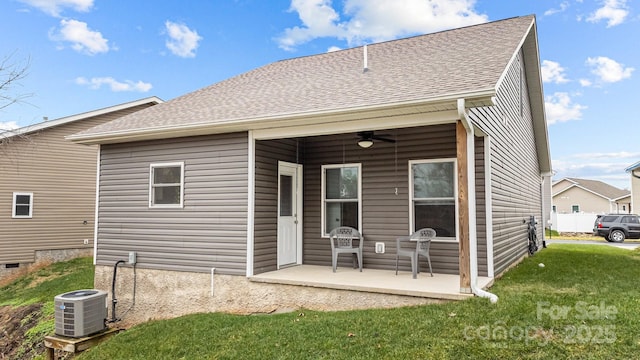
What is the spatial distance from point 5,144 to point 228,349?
11952mm

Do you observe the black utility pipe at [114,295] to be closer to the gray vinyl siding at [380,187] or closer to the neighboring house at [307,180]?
the neighboring house at [307,180]

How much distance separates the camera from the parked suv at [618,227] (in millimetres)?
18953

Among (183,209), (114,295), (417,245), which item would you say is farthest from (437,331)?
(114,295)

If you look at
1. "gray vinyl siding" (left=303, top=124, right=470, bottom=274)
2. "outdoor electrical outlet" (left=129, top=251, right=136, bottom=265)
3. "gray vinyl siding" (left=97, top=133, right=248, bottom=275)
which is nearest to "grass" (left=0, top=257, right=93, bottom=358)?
"gray vinyl siding" (left=97, top=133, right=248, bottom=275)

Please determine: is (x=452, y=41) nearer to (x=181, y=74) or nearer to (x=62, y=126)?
(x=62, y=126)

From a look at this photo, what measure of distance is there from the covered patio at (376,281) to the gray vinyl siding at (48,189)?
9997 mm

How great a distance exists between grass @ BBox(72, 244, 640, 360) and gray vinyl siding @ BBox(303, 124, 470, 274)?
1.88 meters

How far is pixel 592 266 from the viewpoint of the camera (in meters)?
8.20

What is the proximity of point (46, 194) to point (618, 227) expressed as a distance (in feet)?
76.2

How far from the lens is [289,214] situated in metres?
7.70

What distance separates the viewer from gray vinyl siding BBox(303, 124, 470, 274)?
22.7 ft

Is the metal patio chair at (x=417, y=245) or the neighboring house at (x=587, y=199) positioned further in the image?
the neighboring house at (x=587, y=199)

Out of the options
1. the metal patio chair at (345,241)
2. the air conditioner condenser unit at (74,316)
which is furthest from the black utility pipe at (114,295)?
the metal patio chair at (345,241)

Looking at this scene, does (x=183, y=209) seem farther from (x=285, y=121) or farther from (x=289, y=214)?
(x=285, y=121)
